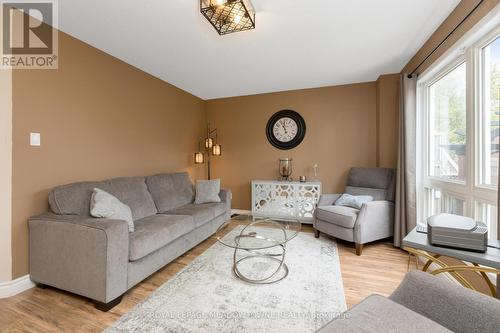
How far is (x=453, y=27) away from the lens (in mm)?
1851

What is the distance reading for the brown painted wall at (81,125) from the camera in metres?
1.85

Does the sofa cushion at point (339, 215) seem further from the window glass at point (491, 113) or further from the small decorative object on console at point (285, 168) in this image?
the window glass at point (491, 113)

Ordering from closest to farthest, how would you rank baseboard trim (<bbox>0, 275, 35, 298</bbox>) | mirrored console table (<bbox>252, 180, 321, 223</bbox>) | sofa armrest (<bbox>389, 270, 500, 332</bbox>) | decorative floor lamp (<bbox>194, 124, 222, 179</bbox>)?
sofa armrest (<bbox>389, 270, 500, 332</bbox>), baseboard trim (<bbox>0, 275, 35, 298</bbox>), mirrored console table (<bbox>252, 180, 321, 223</bbox>), decorative floor lamp (<bbox>194, 124, 222, 179</bbox>)

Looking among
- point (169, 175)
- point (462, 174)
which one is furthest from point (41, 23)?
point (462, 174)

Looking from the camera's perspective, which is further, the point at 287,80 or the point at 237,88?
the point at 237,88

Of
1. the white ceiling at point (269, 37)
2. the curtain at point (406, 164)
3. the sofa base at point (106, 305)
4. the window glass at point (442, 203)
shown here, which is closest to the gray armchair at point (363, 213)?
the curtain at point (406, 164)

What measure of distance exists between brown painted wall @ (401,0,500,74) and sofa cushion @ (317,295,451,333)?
1.97 metres

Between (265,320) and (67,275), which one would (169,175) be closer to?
(67,275)

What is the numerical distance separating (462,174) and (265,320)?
82.3 inches

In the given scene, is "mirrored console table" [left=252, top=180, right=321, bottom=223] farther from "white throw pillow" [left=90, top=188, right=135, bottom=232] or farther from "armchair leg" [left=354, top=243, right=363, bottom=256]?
"white throw pillow" [left=90, top=188, right=135, bottom=232]

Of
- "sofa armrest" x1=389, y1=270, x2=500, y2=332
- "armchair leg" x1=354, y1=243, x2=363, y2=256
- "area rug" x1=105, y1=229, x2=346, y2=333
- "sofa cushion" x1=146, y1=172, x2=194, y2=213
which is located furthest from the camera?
"sofa cushion" x1=146, y1=172, x2=194, y2=213

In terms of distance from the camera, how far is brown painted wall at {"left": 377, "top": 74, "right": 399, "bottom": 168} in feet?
10.6

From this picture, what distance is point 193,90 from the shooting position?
397 cm

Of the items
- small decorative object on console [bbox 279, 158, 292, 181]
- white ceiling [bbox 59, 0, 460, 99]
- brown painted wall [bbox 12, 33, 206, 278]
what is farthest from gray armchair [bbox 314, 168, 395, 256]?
brown painted wall [bbox 12, 33, 206, 278]
